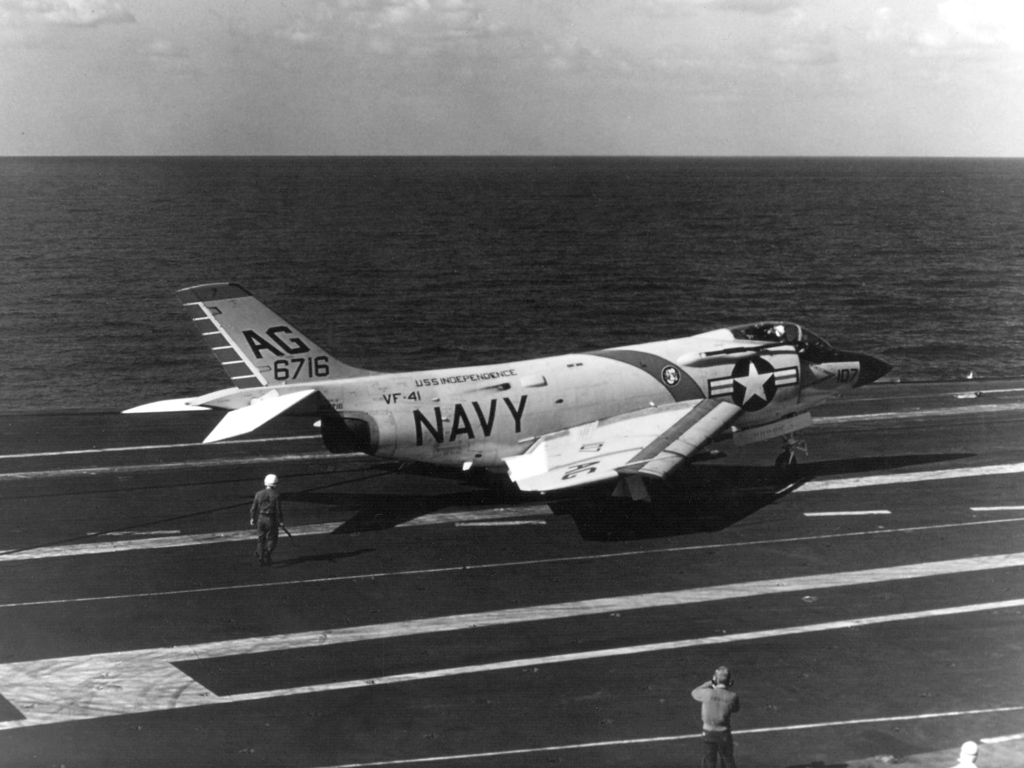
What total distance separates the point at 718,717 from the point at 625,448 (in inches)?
534

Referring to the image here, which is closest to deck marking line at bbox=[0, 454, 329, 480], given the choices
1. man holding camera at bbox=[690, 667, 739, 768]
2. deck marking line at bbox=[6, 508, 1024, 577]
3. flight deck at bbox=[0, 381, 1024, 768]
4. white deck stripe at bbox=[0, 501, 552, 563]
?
flight deck at bbox=[0, 381, 1024, 768]

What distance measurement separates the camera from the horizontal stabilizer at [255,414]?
80.1 feet

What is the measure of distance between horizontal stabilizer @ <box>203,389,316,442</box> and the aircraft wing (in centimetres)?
573

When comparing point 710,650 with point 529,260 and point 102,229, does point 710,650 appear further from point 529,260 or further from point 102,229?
point 102,229

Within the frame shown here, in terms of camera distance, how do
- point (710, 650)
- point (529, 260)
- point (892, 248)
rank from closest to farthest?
point (710, 650) < point (529, 260) < point (892, 248)

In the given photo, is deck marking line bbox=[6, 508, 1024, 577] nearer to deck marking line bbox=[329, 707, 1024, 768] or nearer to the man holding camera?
deck marking line bbox=[329, 707, 1024, 768]

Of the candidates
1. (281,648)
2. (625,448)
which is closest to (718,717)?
(281,648)

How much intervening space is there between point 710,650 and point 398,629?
584 centimetres

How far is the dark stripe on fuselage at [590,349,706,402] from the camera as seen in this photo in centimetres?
3028

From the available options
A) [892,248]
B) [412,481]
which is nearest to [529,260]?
[892,248]

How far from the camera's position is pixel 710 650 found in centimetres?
1995

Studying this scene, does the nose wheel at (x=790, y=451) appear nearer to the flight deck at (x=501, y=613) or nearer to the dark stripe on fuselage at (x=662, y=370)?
the flight deck at (x=501, y=613)

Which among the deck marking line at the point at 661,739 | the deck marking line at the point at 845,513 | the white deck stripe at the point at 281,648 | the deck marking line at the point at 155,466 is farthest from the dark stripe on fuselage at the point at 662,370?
the deck marking line at the point at 661,739

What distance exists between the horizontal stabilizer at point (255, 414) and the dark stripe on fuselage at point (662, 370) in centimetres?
878
